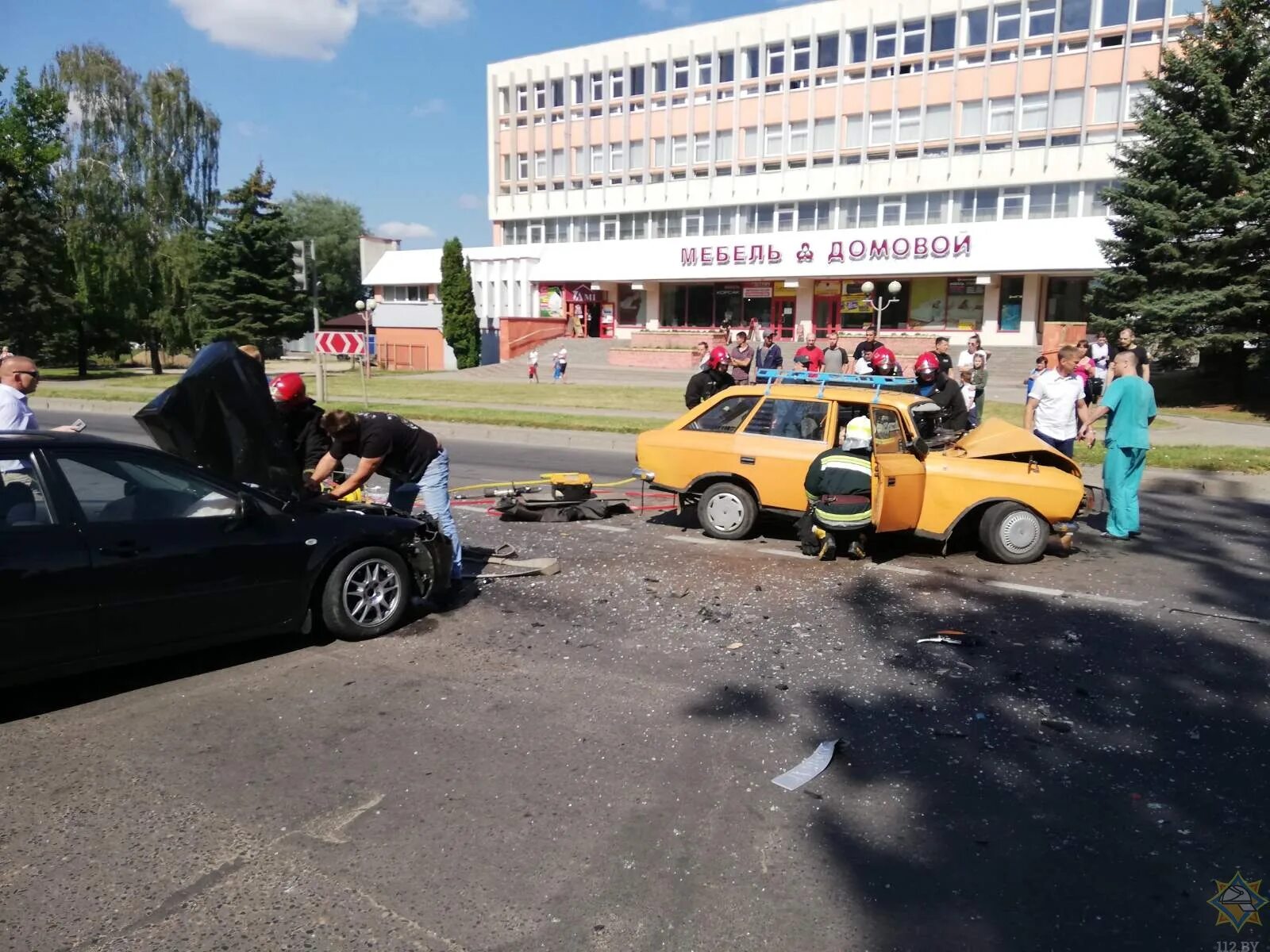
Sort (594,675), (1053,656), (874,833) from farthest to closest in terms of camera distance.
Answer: (1053,656) < (594,675) < (874,833)

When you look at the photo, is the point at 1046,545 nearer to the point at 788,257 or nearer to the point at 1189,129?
the point at 1189,129

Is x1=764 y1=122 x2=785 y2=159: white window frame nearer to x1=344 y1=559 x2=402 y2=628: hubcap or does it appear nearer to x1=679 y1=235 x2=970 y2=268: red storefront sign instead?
x1=679 y1=235 x2=970 y2=268: red storefront sign

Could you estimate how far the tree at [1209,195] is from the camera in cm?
2062

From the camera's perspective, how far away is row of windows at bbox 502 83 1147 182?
131ft

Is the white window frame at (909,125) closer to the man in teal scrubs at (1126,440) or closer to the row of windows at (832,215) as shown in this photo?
the row of windows at (832,215)

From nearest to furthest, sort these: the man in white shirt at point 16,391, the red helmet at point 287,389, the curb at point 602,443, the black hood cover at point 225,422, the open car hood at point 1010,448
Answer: the black hood cover at point 225,422
the man in white shirt at point 16,391
the red helmet at point 287,389
the open car hood at point 1010,448
the curb at point 602,443

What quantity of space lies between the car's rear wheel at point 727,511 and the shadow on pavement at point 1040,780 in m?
2.57

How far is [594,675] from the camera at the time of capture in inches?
202

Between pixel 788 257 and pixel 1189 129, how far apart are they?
77.8ft

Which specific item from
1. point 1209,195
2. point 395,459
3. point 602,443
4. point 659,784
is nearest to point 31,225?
point 602,443

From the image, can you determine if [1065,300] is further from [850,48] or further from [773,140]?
[773,140]

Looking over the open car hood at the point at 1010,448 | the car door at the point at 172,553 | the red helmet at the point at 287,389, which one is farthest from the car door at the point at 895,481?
the red helmet at the point at 287,389

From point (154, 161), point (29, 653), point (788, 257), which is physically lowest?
point (29, 653)

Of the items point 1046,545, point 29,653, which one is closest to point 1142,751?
point 1046,545
